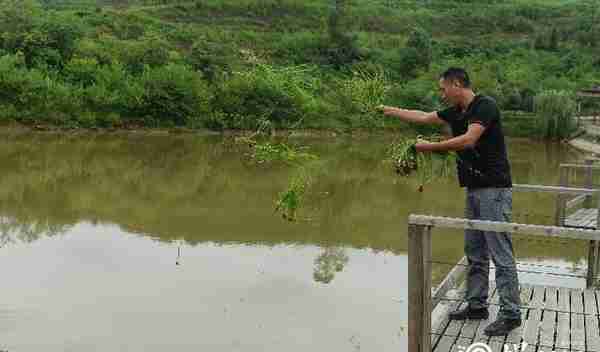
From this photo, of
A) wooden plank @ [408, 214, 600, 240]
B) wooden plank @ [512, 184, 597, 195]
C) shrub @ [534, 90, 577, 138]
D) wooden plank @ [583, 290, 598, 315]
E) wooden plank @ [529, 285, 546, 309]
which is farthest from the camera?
shrub @ [534, 90, 577, 138]

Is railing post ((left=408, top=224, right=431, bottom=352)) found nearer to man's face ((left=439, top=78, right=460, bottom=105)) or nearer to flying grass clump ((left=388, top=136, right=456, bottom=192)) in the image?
flying grass clump ((left=388, top=136, right=456, bottom=192))

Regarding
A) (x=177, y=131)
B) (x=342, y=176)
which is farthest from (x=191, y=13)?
(x=342, y=176)

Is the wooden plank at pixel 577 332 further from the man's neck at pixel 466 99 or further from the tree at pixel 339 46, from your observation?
the tree at pixel 339 46

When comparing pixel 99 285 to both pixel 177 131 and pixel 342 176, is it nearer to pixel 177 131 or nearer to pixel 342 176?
pixel 342 176

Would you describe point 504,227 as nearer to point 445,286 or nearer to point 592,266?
point 445,286

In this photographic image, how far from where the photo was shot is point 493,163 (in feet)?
15.2

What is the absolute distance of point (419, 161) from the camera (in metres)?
4.80

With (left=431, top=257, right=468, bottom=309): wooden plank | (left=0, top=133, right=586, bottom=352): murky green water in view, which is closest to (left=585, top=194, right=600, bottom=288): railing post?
(left=0, top=133, right=586, bottom=352): murky green water

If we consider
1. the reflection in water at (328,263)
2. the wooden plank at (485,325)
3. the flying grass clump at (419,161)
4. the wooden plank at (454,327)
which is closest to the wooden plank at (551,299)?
the wooden plank at (485,325)

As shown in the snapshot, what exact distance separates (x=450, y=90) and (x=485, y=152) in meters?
0.48

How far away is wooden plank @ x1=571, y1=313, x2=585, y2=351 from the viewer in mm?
4430

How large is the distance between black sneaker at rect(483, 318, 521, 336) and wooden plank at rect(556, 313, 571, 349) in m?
0.28

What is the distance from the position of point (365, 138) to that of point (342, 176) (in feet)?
38.6

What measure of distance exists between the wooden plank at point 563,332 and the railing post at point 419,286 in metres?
0.90
